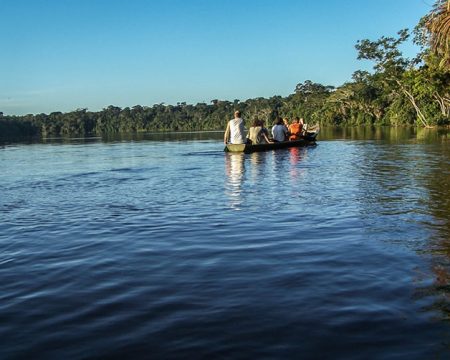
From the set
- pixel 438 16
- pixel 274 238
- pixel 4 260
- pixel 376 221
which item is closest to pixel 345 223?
pixel 376 221

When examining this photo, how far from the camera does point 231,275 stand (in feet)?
17.6

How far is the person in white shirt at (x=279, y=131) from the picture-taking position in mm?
27250

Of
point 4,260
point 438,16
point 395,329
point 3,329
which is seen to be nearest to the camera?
point 395,329

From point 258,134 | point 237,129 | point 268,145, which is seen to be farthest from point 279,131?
point 237,129

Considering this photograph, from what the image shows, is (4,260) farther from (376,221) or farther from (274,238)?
(376,221)

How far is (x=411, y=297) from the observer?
14.7 feet

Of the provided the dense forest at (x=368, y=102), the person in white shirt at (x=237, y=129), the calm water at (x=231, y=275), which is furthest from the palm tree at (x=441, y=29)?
the calm water at (x=231, y=275)

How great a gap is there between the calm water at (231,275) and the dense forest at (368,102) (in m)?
26.4

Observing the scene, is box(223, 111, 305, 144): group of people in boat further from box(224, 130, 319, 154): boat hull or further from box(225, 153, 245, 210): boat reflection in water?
box(225, 153, 245, 210): boat reflection in water

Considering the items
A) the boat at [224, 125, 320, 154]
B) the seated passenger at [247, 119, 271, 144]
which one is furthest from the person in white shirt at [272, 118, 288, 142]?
→ the seated passenger at [247, 119, 271, 144]

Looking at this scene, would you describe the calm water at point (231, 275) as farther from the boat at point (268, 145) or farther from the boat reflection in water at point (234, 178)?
the boat at point (268, 145)

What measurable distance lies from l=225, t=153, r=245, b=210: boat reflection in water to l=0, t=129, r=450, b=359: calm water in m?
0.17

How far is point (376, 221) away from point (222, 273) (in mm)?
3506

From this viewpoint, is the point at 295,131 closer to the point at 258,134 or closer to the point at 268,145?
the point at 258,134
